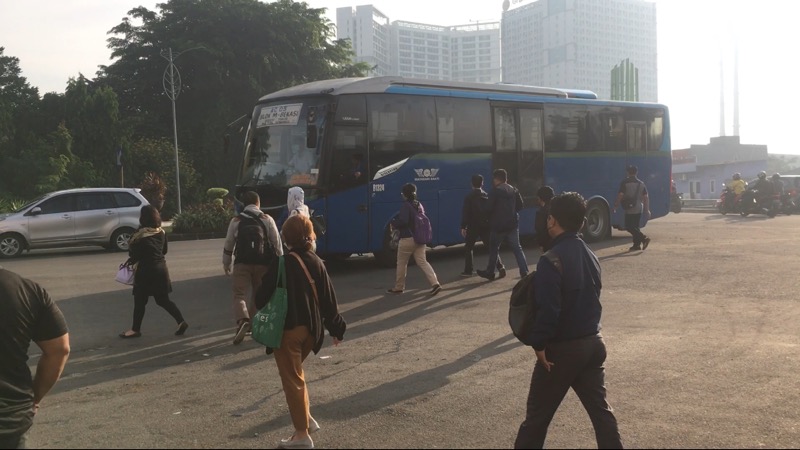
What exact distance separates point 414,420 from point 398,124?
10.5 meters

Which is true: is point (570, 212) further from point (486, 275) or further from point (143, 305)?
point (486, 275)

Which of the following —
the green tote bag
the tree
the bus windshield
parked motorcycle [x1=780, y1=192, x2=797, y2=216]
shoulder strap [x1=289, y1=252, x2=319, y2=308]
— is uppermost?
the tree

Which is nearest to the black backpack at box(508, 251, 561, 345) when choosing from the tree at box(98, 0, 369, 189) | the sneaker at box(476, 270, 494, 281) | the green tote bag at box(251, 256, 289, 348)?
the green tote bag at box(251, 256, 289, 348)

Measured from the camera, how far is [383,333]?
363 inches

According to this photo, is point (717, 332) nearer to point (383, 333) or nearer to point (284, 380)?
point (383, 333)

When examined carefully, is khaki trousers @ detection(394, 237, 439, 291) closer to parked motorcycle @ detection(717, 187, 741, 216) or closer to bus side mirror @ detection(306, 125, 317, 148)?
bus side mirror @ detection(306, 125, 317, 148)

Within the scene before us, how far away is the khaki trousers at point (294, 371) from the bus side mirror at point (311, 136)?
31.1 feet

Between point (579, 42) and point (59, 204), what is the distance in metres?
137

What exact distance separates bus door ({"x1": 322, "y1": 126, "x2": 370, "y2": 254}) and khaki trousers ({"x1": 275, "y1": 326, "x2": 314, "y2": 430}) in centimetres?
925

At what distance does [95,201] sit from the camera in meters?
20.3

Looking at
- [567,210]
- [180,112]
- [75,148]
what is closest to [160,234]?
[567,210]

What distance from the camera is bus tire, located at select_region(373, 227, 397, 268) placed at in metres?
15.3

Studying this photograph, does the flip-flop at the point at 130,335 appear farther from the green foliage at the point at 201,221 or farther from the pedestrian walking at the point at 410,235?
the green foliage at the point at 201,221

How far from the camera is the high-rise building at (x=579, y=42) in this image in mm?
146000
